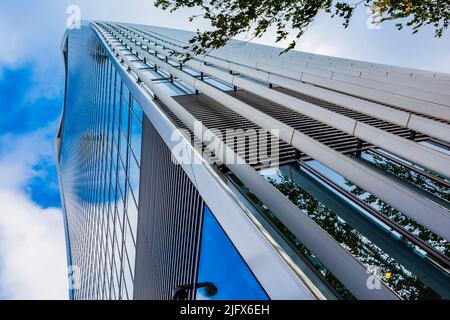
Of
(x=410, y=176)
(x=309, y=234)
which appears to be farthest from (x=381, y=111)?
(x=309, y=234)

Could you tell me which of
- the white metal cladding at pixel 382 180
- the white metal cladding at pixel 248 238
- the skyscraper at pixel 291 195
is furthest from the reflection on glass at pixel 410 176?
the white metal cladding at pixel 248 238

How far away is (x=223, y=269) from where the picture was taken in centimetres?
490

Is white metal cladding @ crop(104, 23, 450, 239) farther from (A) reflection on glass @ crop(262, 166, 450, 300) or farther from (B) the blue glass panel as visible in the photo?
(B) the blue glass panel

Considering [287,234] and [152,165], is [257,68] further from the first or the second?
[287,234]

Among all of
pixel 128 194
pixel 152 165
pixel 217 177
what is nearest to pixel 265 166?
pixel 217 177

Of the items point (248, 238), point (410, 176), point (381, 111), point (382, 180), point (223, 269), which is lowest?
point (223, 269)

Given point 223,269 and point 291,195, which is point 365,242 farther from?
point 223,269

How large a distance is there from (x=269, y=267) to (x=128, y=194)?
9.28 meters

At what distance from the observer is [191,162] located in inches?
240

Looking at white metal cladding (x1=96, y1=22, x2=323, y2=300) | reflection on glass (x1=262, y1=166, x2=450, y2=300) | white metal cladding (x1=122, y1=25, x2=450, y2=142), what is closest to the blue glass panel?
white metal cladding (x1=96, y1=22, x2=323, y2=300)

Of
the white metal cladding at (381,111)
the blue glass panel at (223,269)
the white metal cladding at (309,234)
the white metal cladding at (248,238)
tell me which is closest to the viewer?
the white metal cladding at (309,234)

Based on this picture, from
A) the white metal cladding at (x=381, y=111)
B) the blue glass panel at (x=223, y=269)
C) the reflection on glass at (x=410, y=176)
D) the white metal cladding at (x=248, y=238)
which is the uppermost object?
the white metal cladding at (x=381, y=111)

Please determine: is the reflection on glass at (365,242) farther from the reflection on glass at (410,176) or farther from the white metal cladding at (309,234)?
the reflection on glass at (410,176)

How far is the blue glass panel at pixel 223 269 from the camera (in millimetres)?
4078
